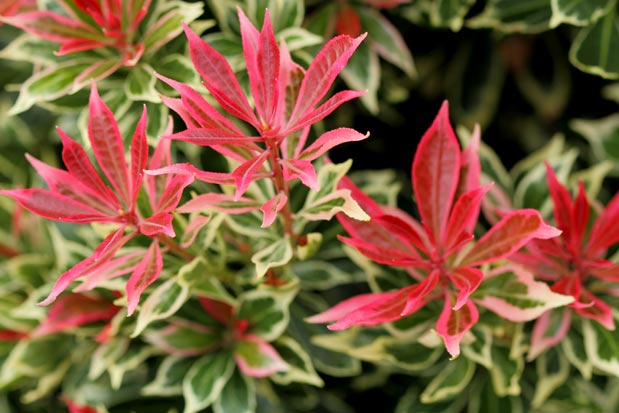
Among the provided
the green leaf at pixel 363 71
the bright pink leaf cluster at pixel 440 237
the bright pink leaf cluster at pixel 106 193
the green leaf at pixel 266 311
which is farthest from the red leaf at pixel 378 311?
the green leaf at pixel 363 71

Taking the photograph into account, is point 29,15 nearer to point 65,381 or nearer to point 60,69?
point 60,69

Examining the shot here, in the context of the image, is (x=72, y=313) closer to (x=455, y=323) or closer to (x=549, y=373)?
(x=455, y=323)

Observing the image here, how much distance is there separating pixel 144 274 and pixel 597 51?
72 centimetres

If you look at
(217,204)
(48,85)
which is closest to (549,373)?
(217,204)

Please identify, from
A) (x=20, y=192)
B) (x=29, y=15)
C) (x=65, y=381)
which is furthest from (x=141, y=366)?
(x=29, y=15)

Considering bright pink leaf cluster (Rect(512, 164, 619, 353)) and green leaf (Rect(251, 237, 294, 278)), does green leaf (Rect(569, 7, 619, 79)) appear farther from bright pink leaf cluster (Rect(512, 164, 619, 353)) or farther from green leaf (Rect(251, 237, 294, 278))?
green leaf (Rect(251, 237, 294, 278))

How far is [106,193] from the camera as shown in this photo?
2.86 feet

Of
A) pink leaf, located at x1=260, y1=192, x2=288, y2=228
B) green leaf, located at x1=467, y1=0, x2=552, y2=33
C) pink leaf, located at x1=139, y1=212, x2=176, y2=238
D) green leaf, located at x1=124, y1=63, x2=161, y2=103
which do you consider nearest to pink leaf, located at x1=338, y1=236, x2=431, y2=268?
pink leaf, located at x1=260, y1=192, x2=288, y2=228

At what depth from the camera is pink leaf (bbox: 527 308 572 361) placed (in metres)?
0.98

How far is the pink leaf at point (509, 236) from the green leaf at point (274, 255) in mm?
221

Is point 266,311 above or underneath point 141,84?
underneath

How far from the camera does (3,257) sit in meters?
1.28

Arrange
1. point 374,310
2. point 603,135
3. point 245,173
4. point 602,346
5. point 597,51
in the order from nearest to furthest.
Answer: point 245,173, point 374,310, point 602,346, point 597,51, point 603,135

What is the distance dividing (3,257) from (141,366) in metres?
0.32
